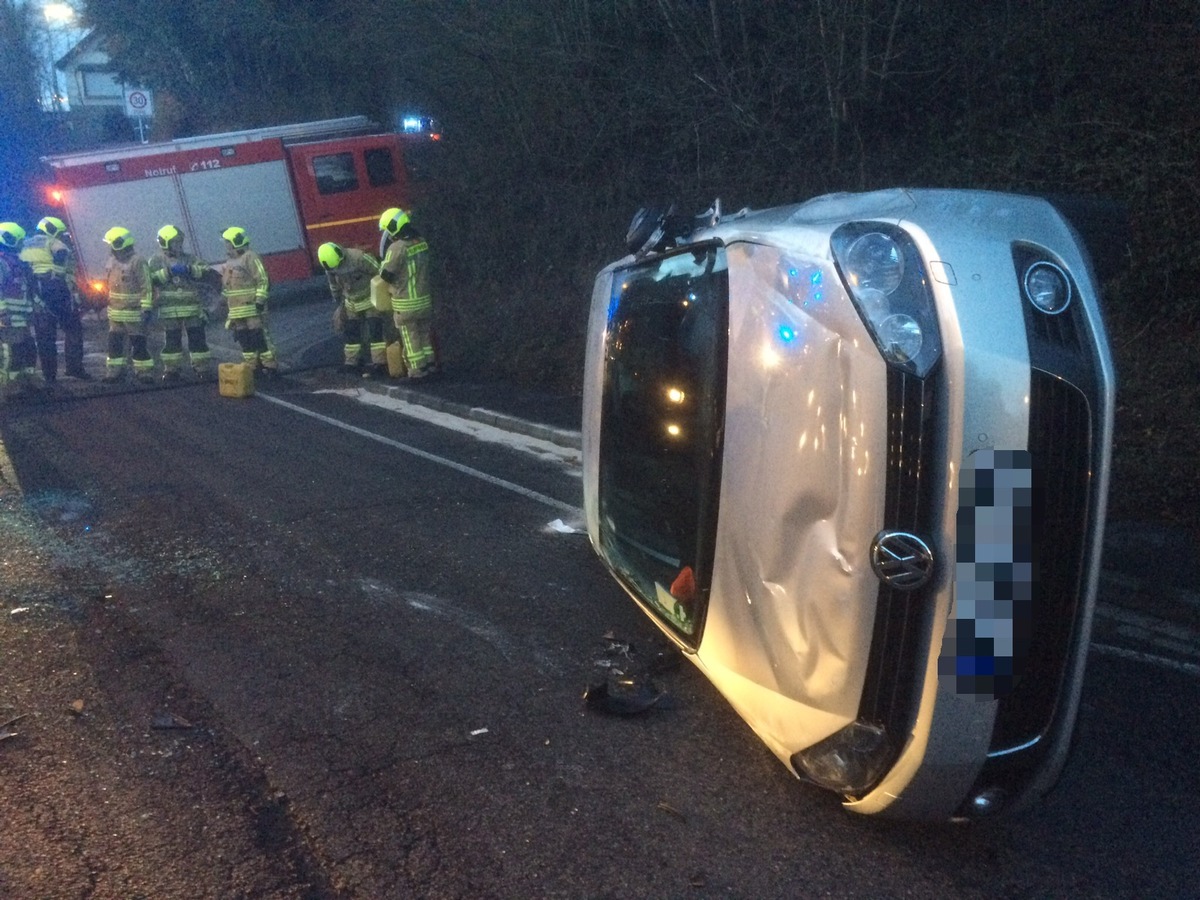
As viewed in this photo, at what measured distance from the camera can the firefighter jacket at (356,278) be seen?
45.0ft

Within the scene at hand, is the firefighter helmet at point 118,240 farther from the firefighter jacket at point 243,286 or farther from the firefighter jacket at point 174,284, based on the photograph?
the firefighter jacket at point 243,286

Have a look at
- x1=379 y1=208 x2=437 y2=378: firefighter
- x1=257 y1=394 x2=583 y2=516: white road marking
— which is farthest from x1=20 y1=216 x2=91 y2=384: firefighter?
x1=379 y1=208 x2=437 y2=378: firefighter

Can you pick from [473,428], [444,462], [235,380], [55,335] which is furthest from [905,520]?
[55,335]

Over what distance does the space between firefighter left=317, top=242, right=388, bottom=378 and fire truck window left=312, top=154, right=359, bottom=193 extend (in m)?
8.84

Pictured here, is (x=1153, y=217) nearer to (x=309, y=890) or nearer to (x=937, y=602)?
(x=937, y=602)

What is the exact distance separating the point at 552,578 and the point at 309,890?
290 cm

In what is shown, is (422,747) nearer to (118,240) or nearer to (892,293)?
(892,293)

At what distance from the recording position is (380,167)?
73.7 feet

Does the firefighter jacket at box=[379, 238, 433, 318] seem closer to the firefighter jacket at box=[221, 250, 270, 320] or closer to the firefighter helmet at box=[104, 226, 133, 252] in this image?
the firefighter jacket at box=[221, 250, 270, 320]

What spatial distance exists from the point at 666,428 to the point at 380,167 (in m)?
19.4

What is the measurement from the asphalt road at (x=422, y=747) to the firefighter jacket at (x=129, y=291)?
23.9 ft

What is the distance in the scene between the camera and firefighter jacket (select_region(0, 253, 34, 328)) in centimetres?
1334

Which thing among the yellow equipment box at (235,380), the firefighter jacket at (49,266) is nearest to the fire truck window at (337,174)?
the firefighter jacket at (49,266)

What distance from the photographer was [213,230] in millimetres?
21562
